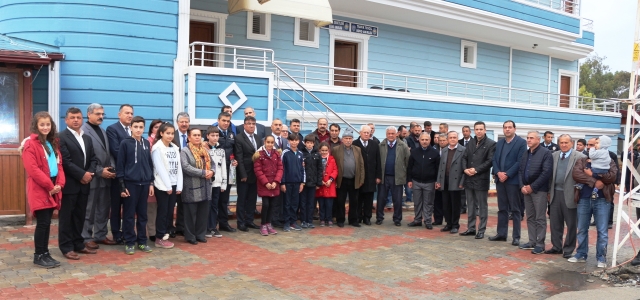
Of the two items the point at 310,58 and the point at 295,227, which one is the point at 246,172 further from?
the point at 310,58

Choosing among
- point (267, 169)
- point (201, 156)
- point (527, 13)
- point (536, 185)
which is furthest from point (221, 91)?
point (527, 13)

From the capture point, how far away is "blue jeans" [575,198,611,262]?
7.63 metres

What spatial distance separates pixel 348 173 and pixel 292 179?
1.16 metres

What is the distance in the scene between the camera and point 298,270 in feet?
22.7

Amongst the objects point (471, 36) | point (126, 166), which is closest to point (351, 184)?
point (126, 166)

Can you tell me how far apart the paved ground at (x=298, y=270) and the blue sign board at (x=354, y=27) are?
816 centimetres

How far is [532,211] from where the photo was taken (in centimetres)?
876

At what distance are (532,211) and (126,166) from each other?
240 inches

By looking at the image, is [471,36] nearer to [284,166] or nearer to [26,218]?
[284,166]

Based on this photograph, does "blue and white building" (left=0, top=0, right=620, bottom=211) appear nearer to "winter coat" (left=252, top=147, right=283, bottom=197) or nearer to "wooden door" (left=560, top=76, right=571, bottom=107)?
"wooden door" (left=560, top=76, right=571, bottom=107)

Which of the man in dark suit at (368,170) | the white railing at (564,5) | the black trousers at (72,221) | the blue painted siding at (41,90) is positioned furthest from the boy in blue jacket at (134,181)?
the white railing at (564,5)

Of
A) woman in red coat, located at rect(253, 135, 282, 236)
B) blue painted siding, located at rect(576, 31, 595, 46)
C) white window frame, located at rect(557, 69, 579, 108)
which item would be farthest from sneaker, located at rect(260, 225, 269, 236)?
white window frame, located at rect(557, 69, 579, 108)

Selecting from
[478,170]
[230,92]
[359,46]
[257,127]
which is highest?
[359,46]

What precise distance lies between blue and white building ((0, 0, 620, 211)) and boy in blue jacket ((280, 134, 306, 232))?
1.77 metres
